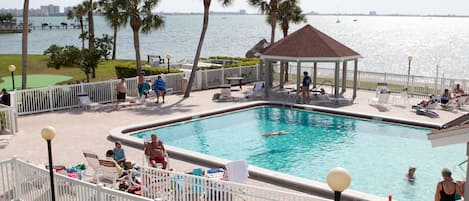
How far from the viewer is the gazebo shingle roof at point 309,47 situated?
2084 cm

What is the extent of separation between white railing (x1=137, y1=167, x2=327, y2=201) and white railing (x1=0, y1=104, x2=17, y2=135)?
7.07 metres

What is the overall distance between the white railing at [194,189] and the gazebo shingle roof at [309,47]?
12.8 m

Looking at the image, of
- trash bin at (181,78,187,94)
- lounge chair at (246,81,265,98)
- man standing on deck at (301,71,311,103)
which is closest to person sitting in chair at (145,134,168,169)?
man standing on deck at (301,71,311,103)

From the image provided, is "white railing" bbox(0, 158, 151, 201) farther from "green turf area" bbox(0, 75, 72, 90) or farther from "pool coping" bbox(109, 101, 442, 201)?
"green turf area" bbox(0, 75, 72, 90)

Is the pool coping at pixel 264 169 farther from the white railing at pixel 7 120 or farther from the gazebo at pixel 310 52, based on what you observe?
the white railing at pixel 7 120

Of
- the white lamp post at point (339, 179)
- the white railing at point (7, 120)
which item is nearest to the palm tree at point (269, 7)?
the white railing at point (7, 120)

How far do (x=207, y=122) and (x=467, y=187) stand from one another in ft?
39.7

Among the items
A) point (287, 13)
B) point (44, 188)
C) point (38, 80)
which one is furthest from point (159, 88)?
point (38, 80)

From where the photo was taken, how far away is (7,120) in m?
14.5

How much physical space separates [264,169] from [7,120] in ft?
26.2

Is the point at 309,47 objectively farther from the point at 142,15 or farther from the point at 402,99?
the point at 142,15

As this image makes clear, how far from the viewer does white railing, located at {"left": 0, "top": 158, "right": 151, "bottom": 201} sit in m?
7.89

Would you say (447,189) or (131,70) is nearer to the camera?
(447,189)

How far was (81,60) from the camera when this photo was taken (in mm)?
22859
